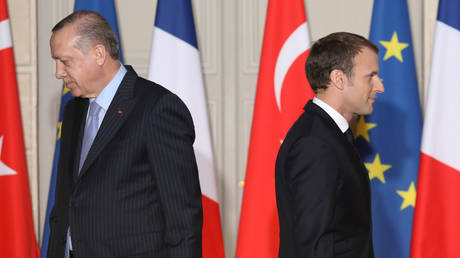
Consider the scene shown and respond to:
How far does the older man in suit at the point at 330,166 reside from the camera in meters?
1.76

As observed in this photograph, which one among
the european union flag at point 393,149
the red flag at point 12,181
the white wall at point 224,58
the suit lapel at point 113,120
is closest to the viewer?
the suit lapel at point 113,120

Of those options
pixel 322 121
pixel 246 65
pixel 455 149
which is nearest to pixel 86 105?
pixel 322 121

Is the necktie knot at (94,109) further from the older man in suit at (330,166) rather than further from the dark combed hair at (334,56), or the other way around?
the dark combed hair at (334,56)

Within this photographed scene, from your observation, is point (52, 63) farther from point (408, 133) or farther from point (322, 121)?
point (322, 121)

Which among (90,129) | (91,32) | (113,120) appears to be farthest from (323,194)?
(91,32)

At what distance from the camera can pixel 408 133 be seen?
11.9ft

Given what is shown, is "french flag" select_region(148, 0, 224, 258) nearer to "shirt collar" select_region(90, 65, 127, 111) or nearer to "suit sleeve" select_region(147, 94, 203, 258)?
"shirt collar" select_region(90, 65, 127, 111)

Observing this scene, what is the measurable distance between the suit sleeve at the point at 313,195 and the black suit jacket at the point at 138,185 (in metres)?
0.30

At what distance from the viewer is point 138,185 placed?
1.84 m

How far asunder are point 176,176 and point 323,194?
0.44 m

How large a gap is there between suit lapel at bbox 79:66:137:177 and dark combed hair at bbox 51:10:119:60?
0.52 ft

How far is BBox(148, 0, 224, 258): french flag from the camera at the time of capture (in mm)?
3656

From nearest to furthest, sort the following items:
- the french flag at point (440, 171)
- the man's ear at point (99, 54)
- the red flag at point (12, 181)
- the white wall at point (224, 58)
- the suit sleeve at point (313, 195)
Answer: the suit sleeve at point (313, 195) < the man's ear at point (99, 54) < the french flag at point (440, 171) < the red flag at point (12, 181) < the white wall at point (224, 58)

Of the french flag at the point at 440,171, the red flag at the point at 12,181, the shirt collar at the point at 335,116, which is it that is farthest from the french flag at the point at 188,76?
the shirt collar at the point at 335,116
